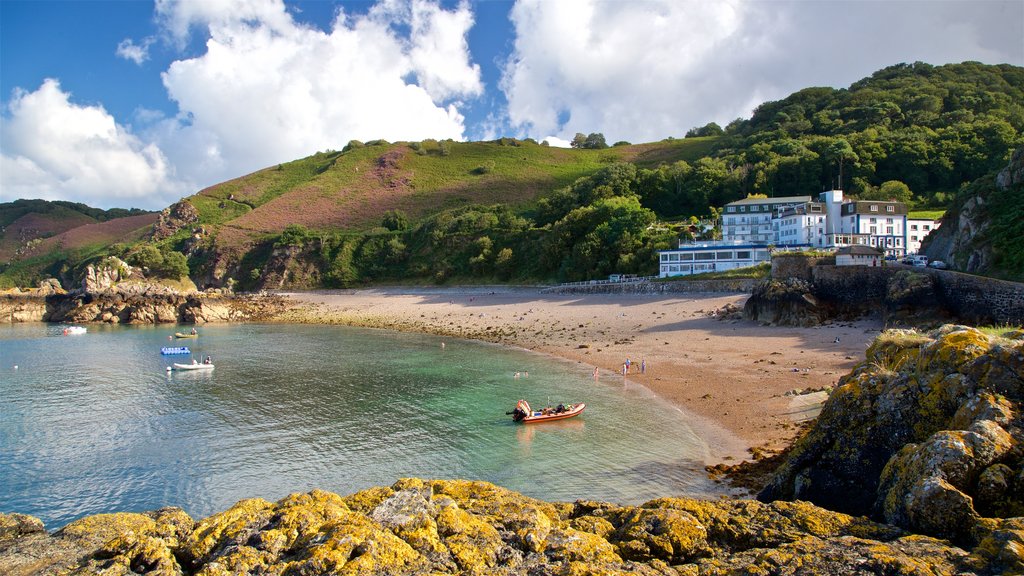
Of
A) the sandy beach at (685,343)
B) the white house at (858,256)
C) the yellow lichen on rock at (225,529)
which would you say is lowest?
the sandy beach at (685,343)

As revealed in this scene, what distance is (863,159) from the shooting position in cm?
8156

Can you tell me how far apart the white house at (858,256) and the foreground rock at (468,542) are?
38.9 m

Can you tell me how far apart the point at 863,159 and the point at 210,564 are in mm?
96019

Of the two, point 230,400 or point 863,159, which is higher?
point 863,159

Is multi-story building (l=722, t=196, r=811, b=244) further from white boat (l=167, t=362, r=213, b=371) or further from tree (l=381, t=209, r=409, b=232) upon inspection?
tree (l=381, t=209, r=409, b=232)

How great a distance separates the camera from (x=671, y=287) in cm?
5406

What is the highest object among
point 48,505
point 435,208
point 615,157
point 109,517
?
point 615,157

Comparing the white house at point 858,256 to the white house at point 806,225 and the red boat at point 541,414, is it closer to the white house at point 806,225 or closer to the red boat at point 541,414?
the white house at point 806,225

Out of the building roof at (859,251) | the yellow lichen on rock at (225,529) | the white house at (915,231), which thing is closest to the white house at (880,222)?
the white house at (915,231)

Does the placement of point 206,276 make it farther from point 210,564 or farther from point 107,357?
point 210,564

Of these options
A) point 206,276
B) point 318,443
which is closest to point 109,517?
point 318,443

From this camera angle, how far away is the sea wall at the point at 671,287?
50.3 meters

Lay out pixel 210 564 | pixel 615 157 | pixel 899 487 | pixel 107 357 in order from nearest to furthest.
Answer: pixel 210 564, pixel 899 487, pixel 107 357, pixel 615 157

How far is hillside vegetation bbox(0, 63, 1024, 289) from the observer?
7619 cm
